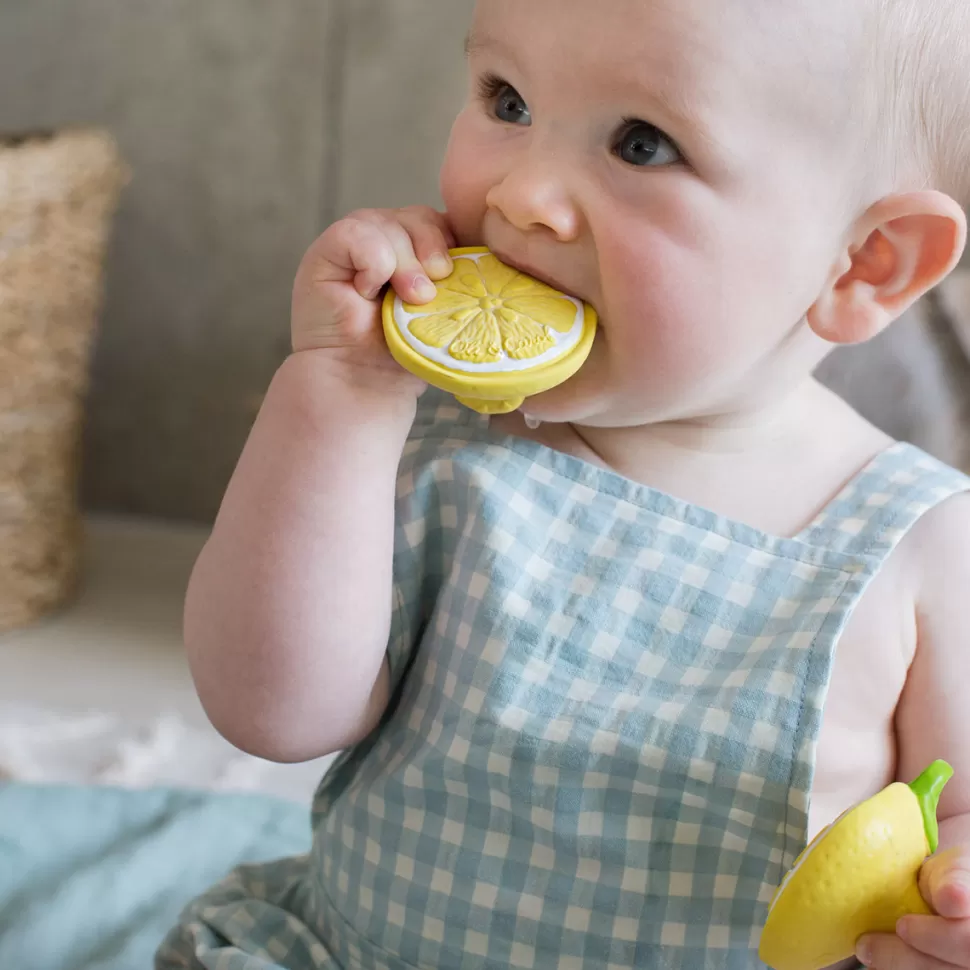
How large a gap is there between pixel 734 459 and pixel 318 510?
249mm

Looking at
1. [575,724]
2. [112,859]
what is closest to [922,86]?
[575,724]

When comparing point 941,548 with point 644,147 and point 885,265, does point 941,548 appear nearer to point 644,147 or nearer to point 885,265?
point 885,265

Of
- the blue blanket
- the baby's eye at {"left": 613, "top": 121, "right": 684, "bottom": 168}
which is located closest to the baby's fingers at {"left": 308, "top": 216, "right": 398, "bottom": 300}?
the baby's eye at {"left": 613, "top": 121, "right": 684, "bottom": 168}

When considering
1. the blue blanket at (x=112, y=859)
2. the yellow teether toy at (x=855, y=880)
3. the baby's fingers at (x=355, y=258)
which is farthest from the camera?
the blue blanket at (x=112, y=859)

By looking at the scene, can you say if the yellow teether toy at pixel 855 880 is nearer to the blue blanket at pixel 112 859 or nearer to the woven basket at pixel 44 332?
the blue blanket at pixel 112 859

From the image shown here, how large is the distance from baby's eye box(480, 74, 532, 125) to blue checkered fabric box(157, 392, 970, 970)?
6.9 inches

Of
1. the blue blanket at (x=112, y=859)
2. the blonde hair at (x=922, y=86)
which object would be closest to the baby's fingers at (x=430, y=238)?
the blonde hair at (x=922, y=86)

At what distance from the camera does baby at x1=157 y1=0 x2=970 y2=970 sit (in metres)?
0.62

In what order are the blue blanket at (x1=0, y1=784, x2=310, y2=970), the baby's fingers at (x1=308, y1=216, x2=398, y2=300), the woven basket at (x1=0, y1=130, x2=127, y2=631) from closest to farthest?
the baby's fingers at (x1=308, y1=216, x2=398, y2=300)
the blue blanket at (x1=0, y1=784, x2=310, y2=970)
the woven basket at (x1=0, y1=130, x2=127, y2=631)

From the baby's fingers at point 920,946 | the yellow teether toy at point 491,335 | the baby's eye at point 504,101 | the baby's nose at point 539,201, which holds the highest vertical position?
the baby's eye at point 504,101

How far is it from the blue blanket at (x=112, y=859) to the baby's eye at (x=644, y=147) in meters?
0.62

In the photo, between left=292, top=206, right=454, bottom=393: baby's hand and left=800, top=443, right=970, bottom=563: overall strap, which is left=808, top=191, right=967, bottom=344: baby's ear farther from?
left=292, top=206, right=454, bottom=393: baby's hand

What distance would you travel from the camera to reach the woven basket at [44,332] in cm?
128

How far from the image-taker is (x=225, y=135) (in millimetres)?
1497
